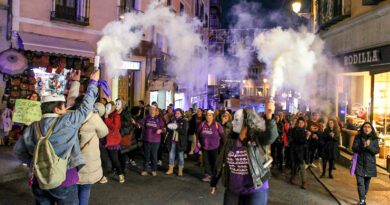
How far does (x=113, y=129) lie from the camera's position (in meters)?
7.18

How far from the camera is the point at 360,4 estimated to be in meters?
11.2

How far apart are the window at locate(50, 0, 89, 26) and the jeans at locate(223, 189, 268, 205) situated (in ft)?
38.1

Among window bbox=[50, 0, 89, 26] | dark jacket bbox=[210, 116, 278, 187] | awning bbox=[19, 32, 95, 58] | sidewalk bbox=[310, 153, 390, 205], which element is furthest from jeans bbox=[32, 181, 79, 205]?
window bbox=[50, 0, 89, 26]

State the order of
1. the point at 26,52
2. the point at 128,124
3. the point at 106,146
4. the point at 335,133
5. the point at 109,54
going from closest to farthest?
the point at 106,146
the point at 128,124
the point at 335,133
the point at 26,52
the point at 109,54

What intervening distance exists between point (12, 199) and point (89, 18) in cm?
1010

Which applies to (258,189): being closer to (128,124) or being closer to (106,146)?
(106,146)

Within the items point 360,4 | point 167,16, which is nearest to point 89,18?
point 167,16

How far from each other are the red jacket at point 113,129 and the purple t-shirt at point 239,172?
12.9ft

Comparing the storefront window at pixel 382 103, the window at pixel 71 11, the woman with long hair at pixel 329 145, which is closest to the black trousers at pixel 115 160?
the woman with long hair at pixel 329 145

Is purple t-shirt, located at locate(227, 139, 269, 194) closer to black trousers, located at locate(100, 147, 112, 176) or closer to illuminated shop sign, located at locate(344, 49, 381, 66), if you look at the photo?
black trousers, located at locate(100, 147, 112, 176)

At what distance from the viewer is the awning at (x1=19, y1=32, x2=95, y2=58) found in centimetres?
1139

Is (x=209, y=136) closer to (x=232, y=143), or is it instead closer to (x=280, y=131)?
(x=280, y=131)

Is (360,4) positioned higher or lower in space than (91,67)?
higher

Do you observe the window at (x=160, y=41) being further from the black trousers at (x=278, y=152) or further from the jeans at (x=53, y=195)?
the jeans at (x=53, y=195)
